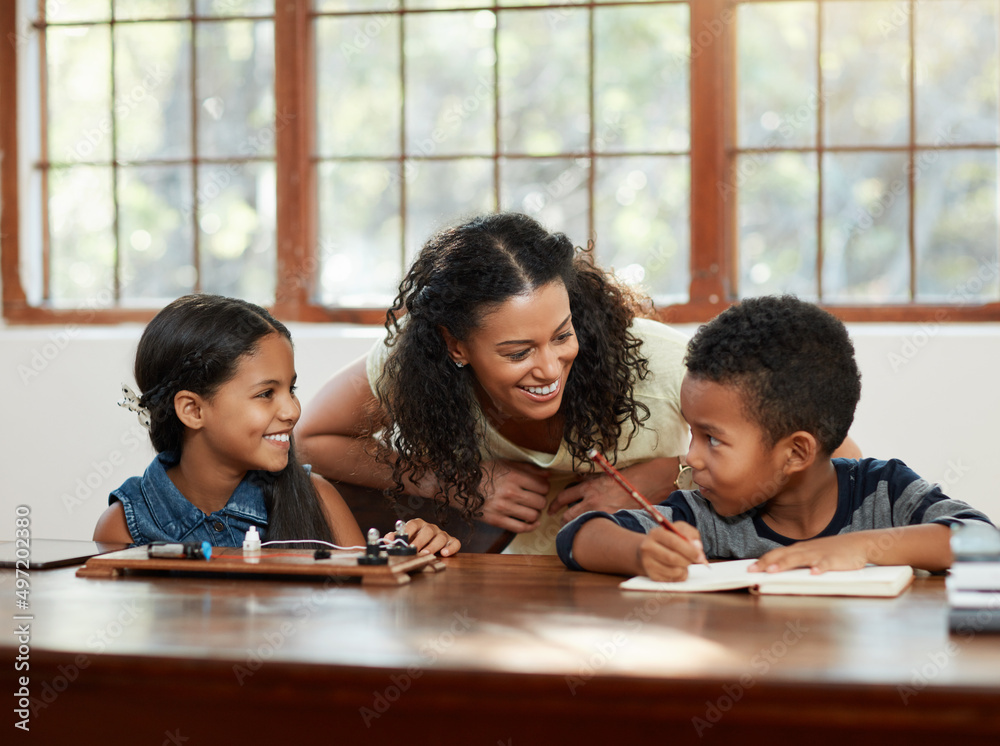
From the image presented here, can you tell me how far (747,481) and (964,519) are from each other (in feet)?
0.96

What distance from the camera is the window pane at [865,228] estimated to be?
341 cm

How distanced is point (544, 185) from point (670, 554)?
2.43 meters

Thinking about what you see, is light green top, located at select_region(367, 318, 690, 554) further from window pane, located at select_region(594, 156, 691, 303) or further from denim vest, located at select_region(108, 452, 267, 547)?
window pane, located at select_region(594, 156, 691, 303)

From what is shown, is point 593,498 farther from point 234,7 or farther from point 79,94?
point 79,94

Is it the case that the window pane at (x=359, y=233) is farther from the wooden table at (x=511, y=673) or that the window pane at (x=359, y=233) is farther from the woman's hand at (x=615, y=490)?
the wooden table at (x=511, y=673)

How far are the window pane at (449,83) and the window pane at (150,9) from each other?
86cm

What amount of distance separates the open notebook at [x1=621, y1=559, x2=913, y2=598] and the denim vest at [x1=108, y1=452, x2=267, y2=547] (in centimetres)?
83

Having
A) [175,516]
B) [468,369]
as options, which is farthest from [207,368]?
[468,369]

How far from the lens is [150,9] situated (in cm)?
368

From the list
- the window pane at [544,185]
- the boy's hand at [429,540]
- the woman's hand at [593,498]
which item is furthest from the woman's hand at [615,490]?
the window pane at [544,185]

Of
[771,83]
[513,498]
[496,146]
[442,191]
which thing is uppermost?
[771,83]

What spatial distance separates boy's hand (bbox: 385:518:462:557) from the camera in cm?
159

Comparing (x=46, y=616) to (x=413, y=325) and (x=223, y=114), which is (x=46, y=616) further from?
(x=223, y=114)

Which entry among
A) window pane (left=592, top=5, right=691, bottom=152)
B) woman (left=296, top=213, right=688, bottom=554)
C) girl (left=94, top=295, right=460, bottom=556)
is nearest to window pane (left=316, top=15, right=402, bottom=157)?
window pane (left=592, top=5, right=691, bottom=152)
